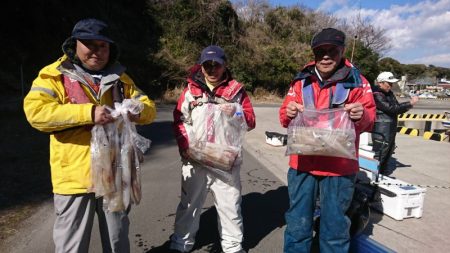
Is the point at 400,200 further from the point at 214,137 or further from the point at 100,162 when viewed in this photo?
the point at 100,162

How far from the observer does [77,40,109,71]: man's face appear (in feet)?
8.00

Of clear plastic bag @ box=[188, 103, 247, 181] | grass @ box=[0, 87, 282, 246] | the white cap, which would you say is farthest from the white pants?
the white cap

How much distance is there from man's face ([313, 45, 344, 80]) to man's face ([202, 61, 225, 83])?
0.87 metres

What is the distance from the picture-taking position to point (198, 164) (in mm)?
3334

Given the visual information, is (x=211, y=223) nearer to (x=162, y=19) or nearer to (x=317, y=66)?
(x=317, y=66)

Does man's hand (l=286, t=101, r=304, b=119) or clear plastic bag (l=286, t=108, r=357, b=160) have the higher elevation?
man's hand (l=286, t=101, r=304, b=119)

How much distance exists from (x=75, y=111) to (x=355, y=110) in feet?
6.45

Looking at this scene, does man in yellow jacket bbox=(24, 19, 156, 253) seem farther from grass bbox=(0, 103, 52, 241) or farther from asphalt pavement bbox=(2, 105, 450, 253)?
grass bbox=(0, 103, 52, 241)

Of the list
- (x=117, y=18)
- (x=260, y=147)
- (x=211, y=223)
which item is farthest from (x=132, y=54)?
(x=211, y=223)

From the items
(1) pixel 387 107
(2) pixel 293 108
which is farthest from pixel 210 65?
(1) pixel 387 107

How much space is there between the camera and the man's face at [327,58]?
279cm

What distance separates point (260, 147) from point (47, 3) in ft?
48.4

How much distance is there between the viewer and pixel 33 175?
575 centimetres

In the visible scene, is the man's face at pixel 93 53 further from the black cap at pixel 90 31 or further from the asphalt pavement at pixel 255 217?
the asphalt pavement at pixel 255 217
